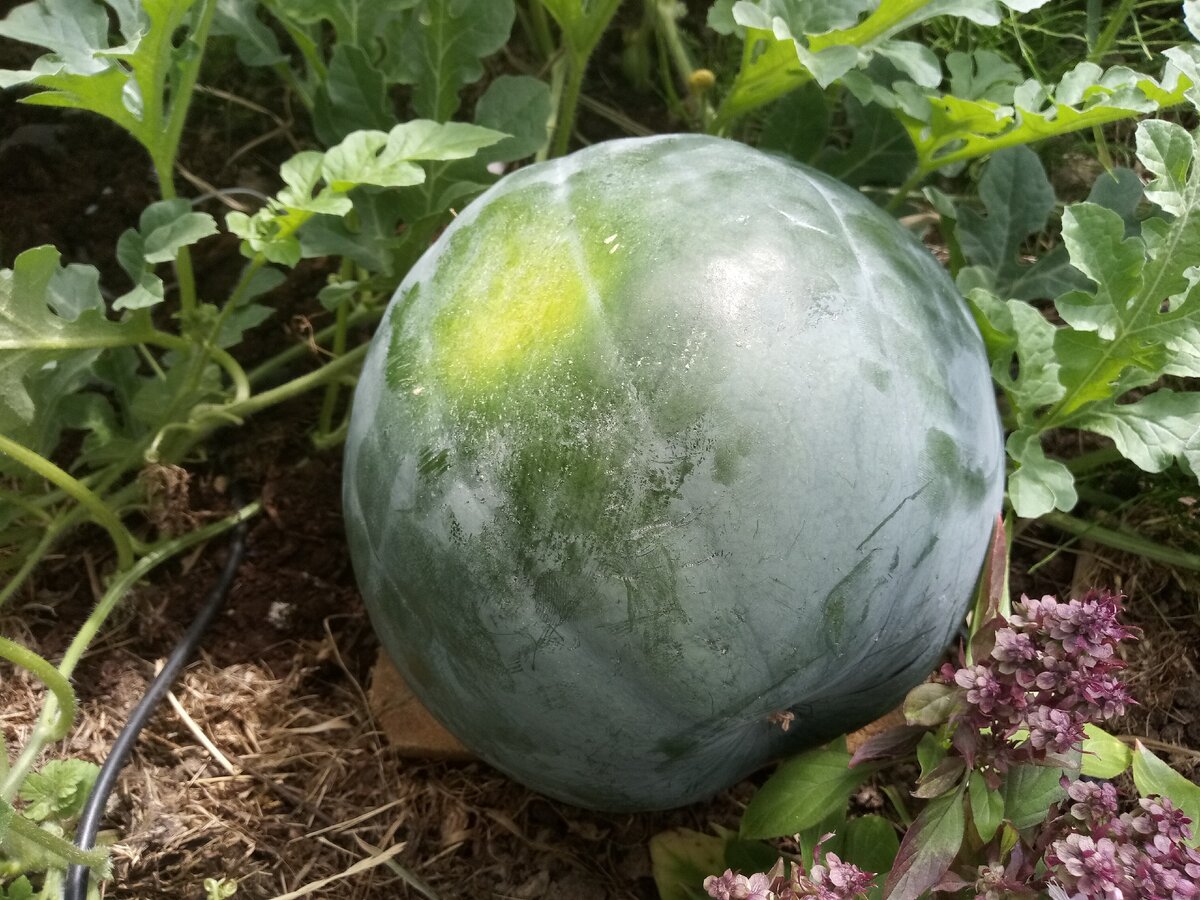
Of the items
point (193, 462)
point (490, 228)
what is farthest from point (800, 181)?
point (193, 462)

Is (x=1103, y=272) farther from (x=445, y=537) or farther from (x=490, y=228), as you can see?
(x=445, y=537)

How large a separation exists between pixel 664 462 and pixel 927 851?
0.47 metres

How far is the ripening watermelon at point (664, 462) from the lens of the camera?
3.29 ft

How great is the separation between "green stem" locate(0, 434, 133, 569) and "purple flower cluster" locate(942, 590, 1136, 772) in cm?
106

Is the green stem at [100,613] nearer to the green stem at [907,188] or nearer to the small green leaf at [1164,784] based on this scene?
the green stem at [907,188]

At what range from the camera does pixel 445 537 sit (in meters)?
1.07

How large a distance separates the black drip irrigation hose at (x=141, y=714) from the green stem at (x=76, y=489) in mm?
142

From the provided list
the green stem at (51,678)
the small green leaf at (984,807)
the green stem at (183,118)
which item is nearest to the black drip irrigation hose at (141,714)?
the green stem at (51,678)

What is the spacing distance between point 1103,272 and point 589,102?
42.5 inches

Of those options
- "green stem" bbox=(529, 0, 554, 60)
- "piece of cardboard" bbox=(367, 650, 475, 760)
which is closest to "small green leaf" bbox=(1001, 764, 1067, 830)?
"piece of cardboard" bbox=(367, 650, 475, 760)

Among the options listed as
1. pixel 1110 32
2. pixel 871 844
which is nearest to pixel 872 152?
pixel 1110 32

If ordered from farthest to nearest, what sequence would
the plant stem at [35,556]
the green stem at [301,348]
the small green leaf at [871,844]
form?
1. the green stem at [301,348]
2. the plant stem at [35,556]
3. the small green leaf at [871,844]

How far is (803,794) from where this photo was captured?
1191 mm

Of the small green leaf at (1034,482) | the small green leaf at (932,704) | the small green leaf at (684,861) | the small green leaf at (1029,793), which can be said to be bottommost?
the small green leaf at (684,861)
